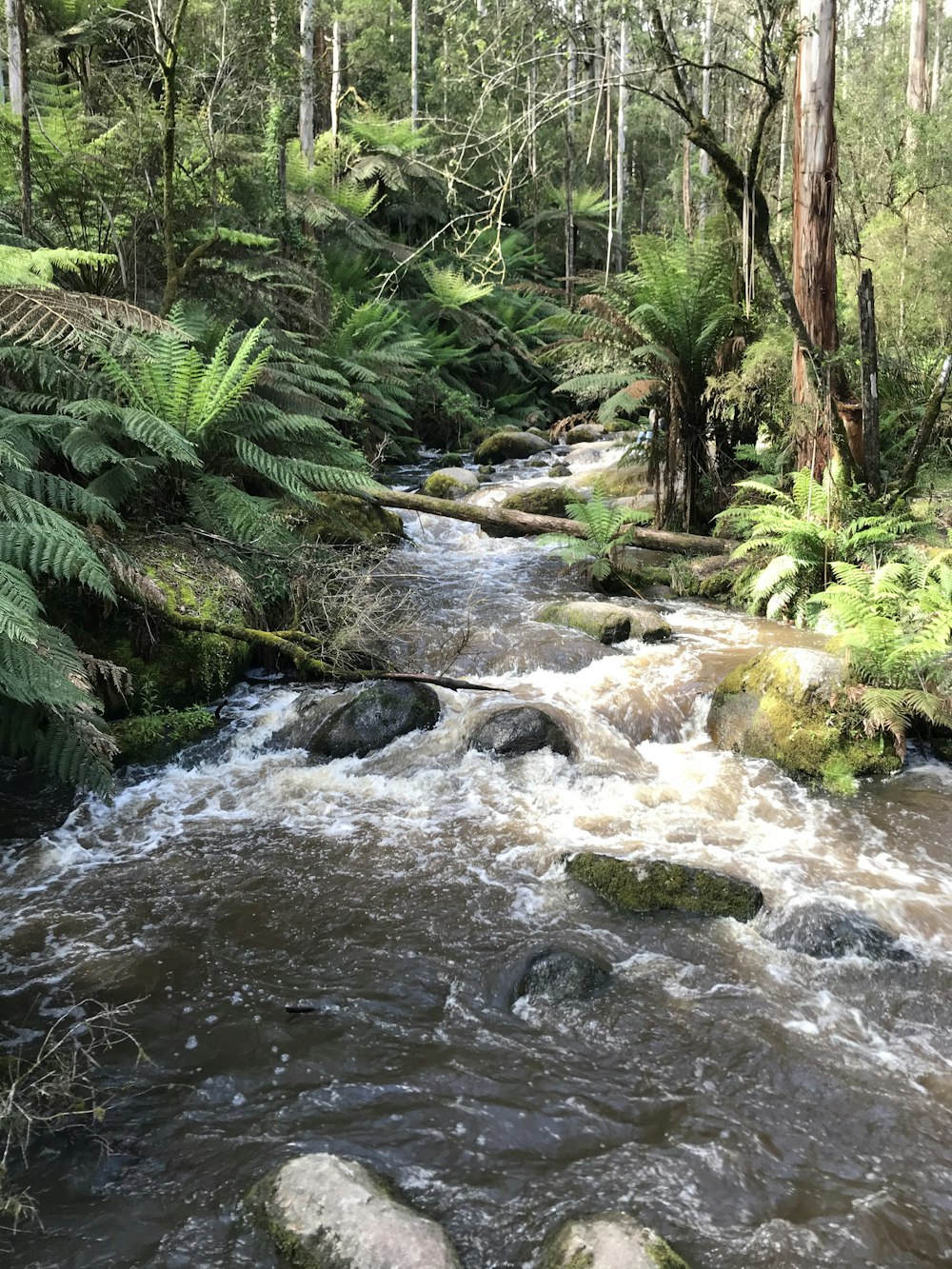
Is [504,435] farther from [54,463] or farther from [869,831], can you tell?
[869,831]

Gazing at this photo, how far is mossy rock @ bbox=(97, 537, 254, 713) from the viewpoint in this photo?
515 centimetres

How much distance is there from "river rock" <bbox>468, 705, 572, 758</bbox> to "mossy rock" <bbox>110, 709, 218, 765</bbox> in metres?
1.64

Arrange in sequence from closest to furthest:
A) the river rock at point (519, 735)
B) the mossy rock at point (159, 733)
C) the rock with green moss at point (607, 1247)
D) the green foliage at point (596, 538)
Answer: the rock with green moss at point (607, 1247) → the mossy rock at point (159, 733) → the river rock at point (519, 735) → the green foliage at point (596, 538)

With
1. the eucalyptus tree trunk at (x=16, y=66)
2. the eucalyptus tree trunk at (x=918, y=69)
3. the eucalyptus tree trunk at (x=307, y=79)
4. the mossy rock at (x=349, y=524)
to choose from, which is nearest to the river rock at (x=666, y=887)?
the mossy rock at (x=349, y=524)

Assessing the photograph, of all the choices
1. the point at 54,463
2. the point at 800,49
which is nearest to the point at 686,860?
the point at 54,463

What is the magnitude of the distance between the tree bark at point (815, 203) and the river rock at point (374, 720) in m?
3.91

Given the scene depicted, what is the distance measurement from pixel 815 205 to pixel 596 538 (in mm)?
3134

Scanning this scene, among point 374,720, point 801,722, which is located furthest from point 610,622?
point 374,720

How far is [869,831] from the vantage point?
427 cm

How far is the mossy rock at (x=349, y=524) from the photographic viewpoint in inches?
282

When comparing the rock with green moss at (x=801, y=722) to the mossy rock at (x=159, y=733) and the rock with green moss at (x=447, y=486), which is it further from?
the rock with green moss at (x=447, y=486)

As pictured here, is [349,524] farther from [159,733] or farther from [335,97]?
[335,97]

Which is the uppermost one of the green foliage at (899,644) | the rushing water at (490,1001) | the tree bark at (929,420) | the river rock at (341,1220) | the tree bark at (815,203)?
the tree bark at (815,203)

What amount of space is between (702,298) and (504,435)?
644 cm
